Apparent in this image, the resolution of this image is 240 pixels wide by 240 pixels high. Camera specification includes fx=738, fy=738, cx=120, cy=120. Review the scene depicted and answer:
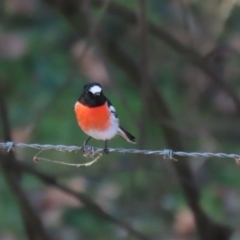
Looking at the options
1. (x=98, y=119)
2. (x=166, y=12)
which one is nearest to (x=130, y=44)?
(x=166, y=12)

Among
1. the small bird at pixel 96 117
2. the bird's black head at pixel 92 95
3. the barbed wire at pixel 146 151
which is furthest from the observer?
the small bird at pixel 96 117

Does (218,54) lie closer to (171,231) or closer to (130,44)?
(130,44)

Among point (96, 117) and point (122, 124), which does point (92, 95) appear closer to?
point (96, 117)

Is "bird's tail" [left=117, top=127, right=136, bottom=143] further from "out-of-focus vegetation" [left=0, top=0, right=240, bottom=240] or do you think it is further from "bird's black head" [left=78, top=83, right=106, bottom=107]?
"out-of-focus vegetation" [left=0, top=0, right=240, bottom=240]

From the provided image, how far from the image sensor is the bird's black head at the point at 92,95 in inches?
141

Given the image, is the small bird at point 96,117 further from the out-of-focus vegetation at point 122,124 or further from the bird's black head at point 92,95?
the out-of-focus vegetation at point 122,124

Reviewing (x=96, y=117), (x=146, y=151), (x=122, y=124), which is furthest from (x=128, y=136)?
(x=122, y=124)

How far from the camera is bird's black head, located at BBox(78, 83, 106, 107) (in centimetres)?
357

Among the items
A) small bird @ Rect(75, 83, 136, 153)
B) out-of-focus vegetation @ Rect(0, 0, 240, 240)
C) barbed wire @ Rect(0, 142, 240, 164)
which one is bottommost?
barbed wire @ Rect(0, 142, 240, 164)

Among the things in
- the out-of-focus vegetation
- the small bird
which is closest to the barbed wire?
the small bird

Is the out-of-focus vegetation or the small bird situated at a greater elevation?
the out-of-focus vegetation

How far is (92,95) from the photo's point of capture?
364 centimetres

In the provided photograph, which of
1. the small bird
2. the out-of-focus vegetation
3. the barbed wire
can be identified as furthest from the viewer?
the out-of-focus vegetation

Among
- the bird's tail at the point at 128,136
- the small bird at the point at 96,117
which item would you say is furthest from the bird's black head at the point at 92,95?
the bird's tail at the point at 128,136
